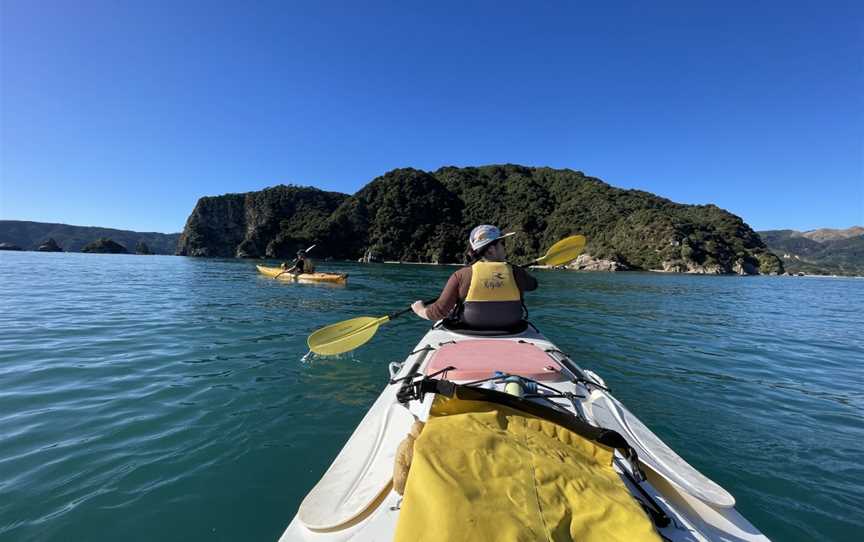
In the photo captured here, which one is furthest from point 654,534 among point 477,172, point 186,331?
point 477,172

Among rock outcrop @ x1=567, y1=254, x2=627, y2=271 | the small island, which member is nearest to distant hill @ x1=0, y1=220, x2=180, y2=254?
the small island

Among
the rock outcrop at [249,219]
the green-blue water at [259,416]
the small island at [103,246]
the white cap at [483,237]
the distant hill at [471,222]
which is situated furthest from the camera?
the small island at [103,246]

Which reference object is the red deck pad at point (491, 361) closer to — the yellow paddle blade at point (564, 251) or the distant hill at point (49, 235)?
the yellow paddle blade at point (564, 251)

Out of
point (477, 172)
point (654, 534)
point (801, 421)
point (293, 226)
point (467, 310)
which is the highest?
point (477, 172)

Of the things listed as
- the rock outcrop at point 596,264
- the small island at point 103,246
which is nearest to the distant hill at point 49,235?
the small island at point 103,246

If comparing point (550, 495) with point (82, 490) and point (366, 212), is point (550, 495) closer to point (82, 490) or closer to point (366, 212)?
point (82, 490)

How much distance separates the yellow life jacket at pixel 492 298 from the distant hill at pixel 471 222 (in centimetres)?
8904

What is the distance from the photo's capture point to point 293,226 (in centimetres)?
12862

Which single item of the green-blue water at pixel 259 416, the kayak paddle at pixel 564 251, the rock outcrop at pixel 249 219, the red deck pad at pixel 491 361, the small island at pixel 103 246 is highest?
the rock outcrop at pixel 249 219

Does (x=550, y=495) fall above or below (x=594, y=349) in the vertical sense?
above

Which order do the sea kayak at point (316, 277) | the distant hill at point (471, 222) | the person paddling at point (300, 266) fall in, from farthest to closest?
the distant hill at point (471, 222)
the person paddling at point (300, 266)
the sea kayak at point (316, 277)

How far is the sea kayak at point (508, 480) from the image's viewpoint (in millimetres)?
1407

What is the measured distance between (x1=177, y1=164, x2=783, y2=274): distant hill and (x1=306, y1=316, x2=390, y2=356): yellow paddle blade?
89066 millimetres

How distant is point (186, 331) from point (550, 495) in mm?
9562
